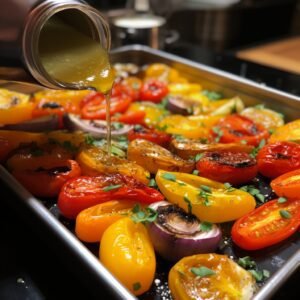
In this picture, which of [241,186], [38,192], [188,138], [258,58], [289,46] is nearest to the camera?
[38,192]

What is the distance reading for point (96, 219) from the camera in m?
1.10

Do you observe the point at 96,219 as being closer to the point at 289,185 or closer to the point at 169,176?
the point at 169,176

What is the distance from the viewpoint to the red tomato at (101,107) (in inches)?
70.4

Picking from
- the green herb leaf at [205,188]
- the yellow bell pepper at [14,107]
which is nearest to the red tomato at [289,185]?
the green herb leaf at [205,188]

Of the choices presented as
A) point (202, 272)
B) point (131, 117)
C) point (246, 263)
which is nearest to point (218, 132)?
point (131, 117)

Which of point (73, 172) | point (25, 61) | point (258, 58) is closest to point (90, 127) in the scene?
point (73, 172)

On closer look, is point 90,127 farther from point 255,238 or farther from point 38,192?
point 255,238

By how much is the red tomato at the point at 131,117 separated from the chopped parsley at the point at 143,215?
696 millimetres

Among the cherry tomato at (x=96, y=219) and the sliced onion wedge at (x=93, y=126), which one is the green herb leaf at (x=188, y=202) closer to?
the cherry tomato at (x=96, y=219)

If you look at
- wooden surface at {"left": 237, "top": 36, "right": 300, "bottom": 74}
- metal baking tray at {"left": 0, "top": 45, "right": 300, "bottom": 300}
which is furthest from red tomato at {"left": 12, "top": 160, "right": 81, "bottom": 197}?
wooden surface at {"left": 237, "top": 36, "right": 300, "bottom": 74}

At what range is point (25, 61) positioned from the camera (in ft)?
3.58

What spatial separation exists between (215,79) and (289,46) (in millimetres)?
1466

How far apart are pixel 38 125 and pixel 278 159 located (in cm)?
91

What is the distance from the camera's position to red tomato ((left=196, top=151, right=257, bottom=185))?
1.32 m
